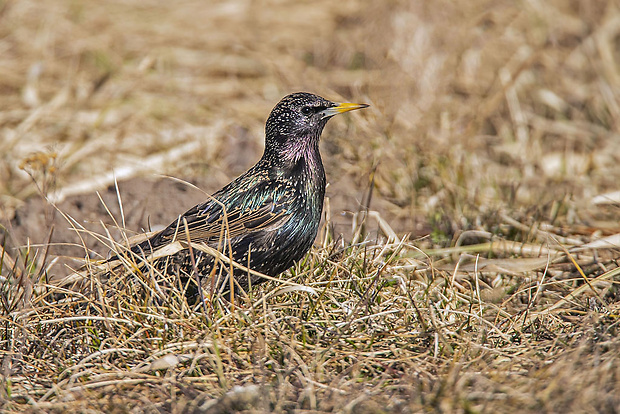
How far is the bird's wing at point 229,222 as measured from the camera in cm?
307

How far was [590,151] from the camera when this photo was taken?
226 inches

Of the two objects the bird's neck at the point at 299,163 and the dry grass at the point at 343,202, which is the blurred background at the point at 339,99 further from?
the bird's neck at the point at 299,163

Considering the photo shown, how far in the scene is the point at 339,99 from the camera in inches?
194

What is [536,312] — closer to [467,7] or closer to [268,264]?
[268,264]

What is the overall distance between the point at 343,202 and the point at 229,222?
1330mm

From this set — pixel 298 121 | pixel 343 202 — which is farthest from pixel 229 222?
pixel 343 202

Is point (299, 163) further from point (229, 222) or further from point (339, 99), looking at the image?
point (339, 99)

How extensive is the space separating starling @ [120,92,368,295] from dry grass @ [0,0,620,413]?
159 mm

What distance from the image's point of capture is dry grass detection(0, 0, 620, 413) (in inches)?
100

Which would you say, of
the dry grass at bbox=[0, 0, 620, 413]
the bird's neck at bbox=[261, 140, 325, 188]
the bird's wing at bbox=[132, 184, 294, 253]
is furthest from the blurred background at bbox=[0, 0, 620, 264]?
the bird's wing at bbox=[132, 184, 294, 253]

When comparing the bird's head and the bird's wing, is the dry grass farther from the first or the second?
the bird's head

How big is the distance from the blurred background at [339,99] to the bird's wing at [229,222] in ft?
1.58

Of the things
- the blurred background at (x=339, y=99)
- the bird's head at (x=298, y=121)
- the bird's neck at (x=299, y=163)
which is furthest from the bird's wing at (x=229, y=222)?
the blurred background at (x=339, y=99)

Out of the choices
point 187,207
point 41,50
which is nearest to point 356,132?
point 187,207
